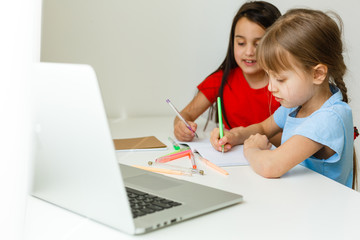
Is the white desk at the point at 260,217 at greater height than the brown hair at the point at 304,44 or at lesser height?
lesser

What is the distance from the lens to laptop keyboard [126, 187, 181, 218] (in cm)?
59

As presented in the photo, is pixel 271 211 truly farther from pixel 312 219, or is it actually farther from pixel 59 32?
pixel 59 32

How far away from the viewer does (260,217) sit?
0.63 metres

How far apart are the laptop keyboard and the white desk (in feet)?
0.12

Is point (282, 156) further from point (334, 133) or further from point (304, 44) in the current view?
point (304, 44)

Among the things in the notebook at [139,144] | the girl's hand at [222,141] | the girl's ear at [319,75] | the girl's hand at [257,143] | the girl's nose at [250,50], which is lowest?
the notebook at [139,144]

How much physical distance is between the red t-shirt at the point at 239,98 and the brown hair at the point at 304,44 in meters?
0.57

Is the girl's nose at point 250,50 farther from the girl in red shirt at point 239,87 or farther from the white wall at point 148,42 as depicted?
the white wall at point 148,42

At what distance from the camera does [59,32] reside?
160 centimetres

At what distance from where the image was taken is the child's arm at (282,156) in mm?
845

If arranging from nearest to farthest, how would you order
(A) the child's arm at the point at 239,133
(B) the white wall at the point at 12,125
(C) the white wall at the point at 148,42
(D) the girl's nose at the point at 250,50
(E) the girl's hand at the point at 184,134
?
(B) the white wall at the point at 12,125, (A) the child's arm at the point at 239,133, (E) the girl's hand at the point at 184,134, (D) the girl's nose at the point at 250,50, (C) the white wall at the point at 148,42

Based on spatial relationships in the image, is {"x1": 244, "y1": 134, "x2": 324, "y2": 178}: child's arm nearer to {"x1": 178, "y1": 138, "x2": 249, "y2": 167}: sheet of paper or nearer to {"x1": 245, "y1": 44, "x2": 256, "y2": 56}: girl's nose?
{"x1": 178, "y1": 138, "x2": 249, "y2": 167}: sheet of paper

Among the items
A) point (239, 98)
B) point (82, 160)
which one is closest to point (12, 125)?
point (82, 160)

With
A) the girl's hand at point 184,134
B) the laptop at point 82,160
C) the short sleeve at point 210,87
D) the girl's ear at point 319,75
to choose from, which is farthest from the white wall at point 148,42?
the laptop at point 82,160
